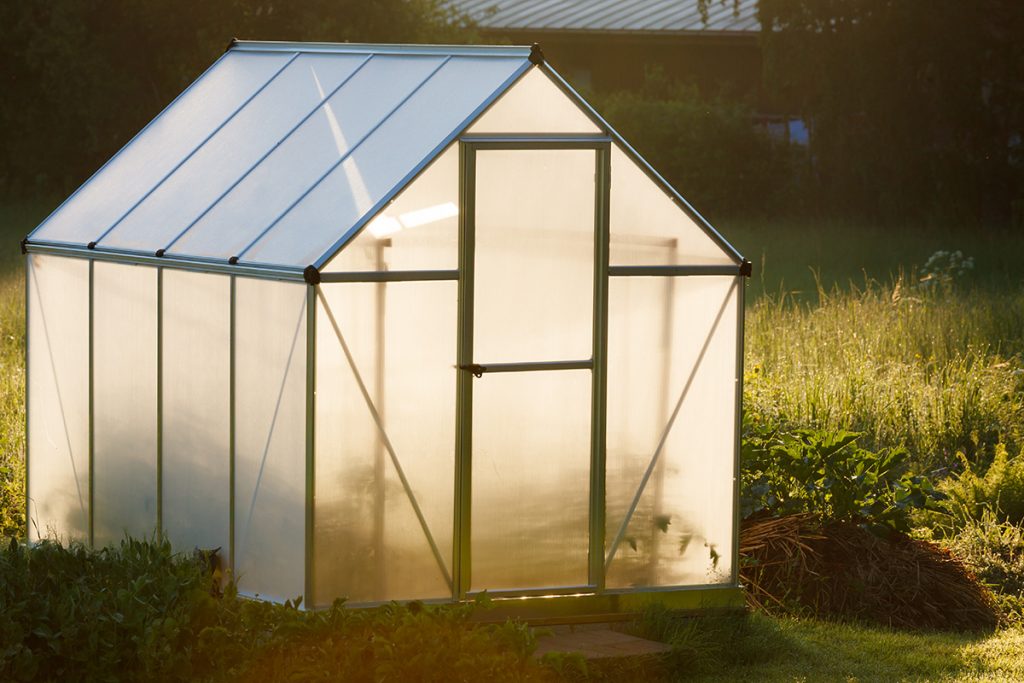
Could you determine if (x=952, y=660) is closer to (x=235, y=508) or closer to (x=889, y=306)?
(x=235, y=508)

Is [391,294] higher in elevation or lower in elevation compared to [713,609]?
higher

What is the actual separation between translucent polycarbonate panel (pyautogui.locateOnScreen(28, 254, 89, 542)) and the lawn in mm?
862

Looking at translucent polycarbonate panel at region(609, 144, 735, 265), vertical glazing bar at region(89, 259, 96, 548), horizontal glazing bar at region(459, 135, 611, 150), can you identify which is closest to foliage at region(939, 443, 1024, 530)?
translucent polycarbonate panel at region(609, 144, 735, 265)

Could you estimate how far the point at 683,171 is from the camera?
96.5 feet

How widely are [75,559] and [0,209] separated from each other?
23.6m

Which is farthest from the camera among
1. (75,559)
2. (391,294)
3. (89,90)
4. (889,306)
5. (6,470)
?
(89,90)

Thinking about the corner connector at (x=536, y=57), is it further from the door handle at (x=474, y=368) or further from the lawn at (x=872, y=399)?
the lawn at (x=872, y=399)

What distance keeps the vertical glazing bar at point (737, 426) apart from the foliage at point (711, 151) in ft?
69.2

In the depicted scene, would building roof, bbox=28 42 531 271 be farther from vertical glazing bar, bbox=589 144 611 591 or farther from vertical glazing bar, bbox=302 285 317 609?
vertical glazing bar, bbox=589 144 611 591

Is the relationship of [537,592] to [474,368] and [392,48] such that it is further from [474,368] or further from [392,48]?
[392,48]

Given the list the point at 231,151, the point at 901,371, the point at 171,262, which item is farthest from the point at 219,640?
the point at 901,371

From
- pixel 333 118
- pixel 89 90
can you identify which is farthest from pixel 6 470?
pixel 89 90

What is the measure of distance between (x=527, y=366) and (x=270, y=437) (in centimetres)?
121

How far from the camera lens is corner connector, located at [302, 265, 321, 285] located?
22.3 feet
